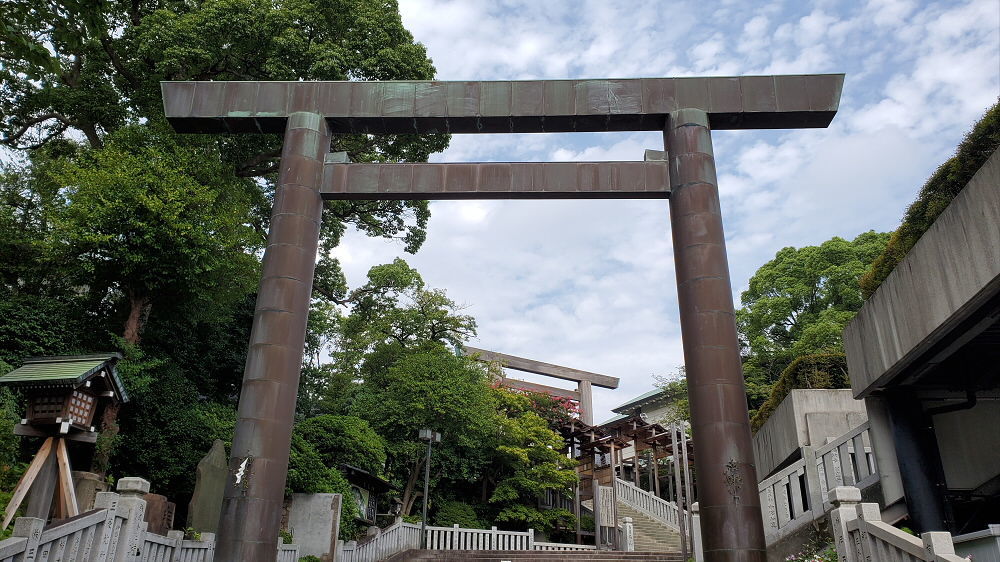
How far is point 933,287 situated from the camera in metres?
8.11

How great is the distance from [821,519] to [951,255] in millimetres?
4283

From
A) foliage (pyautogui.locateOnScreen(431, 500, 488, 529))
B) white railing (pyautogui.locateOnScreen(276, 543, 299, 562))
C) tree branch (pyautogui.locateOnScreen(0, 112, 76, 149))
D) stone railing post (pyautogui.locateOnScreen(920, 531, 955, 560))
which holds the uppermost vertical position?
tree branch (pyautogui.locateOnScreen(0, 112, 76, 149))

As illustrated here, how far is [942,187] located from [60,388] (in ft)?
41.1

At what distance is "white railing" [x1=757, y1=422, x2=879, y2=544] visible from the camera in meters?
10.1

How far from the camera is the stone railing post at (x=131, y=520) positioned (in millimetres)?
7750

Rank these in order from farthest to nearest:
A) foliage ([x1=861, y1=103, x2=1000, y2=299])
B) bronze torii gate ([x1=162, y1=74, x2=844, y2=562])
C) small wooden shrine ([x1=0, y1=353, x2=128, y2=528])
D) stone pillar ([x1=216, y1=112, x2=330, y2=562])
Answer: small wooden shrine ([x1=0, y1=353, x2=128, y2=528])
foliage ([x1=861, y1=103, x2=1000, y2=299])
bronze torii gate ([x1=162, y1=74, x2=844, y2=562])
stone pillar ([x1=216, y1=112, x2=330, y2=562])

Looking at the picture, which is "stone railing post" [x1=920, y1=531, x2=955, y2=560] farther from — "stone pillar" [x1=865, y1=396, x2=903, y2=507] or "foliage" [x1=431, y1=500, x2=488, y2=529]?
"foliage" [x1=431, y1=500, x2=488, y2=529]

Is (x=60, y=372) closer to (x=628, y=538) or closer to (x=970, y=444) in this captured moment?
(x=970, y=444)

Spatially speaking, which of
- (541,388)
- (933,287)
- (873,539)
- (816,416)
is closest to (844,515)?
(873,539)

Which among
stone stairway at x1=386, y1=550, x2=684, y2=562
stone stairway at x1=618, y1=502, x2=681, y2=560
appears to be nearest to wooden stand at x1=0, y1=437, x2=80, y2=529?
stone stairway at x1=386, y1=550, x2=684, y2=562

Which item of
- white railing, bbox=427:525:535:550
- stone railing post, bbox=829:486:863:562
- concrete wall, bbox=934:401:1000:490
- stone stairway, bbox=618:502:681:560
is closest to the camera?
stone railing post, bbox=829:486:863:562

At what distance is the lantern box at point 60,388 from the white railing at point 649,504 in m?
17.6

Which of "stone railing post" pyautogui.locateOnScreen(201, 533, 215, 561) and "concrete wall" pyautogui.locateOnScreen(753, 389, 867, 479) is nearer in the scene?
"stone railing post" pyautogui.locateOnScreen(201, 533, 215, 561)

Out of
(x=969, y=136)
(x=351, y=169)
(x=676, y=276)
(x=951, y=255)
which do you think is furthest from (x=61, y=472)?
(x=969, y=136)
